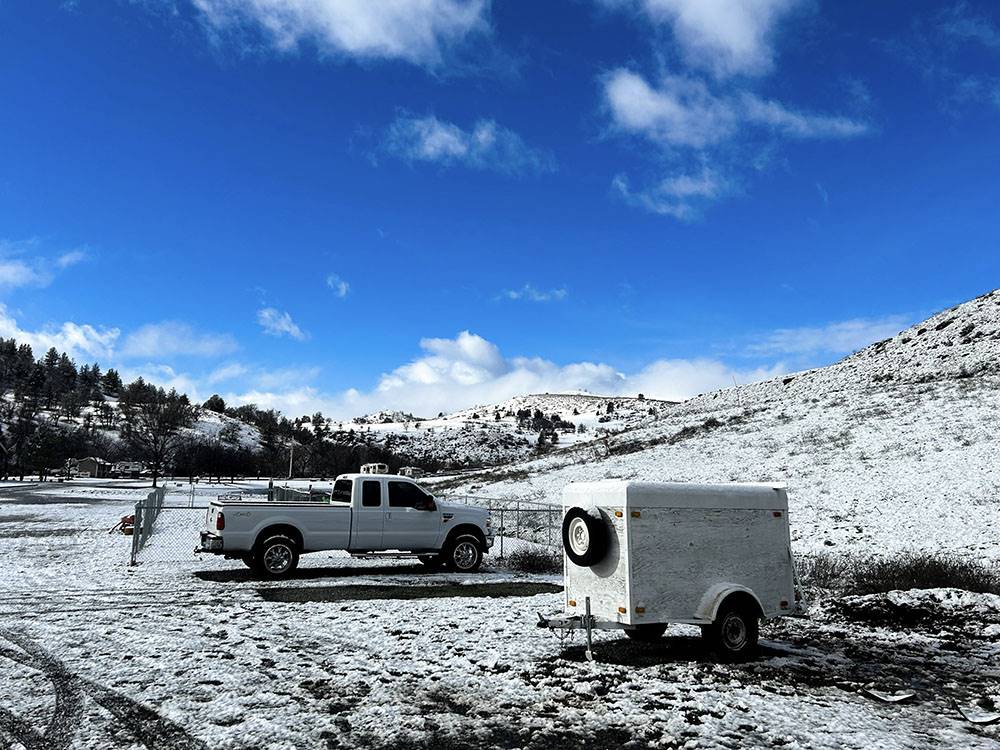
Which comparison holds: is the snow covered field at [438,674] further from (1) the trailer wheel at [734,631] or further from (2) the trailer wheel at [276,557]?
(2) the trailer wheel at [276,557]

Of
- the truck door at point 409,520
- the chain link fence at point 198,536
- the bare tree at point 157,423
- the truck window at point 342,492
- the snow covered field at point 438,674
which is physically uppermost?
the bare tree at point 157,423

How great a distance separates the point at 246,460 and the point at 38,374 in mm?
104129

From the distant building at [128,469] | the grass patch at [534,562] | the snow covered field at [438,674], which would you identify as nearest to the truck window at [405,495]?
the snow covered field at [438,674]

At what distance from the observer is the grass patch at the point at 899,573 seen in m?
13.2

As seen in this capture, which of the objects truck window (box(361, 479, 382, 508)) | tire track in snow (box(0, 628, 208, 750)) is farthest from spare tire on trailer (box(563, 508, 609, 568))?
truck window (box(361, 479, 382, 508))

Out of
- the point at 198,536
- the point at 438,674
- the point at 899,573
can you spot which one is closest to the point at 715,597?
the point at 438,674

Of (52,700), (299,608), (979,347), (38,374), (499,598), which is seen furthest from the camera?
(38,374)

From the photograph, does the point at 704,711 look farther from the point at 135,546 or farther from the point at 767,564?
the point at 135,546

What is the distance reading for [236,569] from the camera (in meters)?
15.4

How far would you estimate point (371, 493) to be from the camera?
607 inches

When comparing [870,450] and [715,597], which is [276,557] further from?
[870,450]

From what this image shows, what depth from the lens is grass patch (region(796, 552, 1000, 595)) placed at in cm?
1322

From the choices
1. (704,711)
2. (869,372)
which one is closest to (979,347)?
(869,372)

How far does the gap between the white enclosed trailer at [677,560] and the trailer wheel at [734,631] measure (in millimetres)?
12
